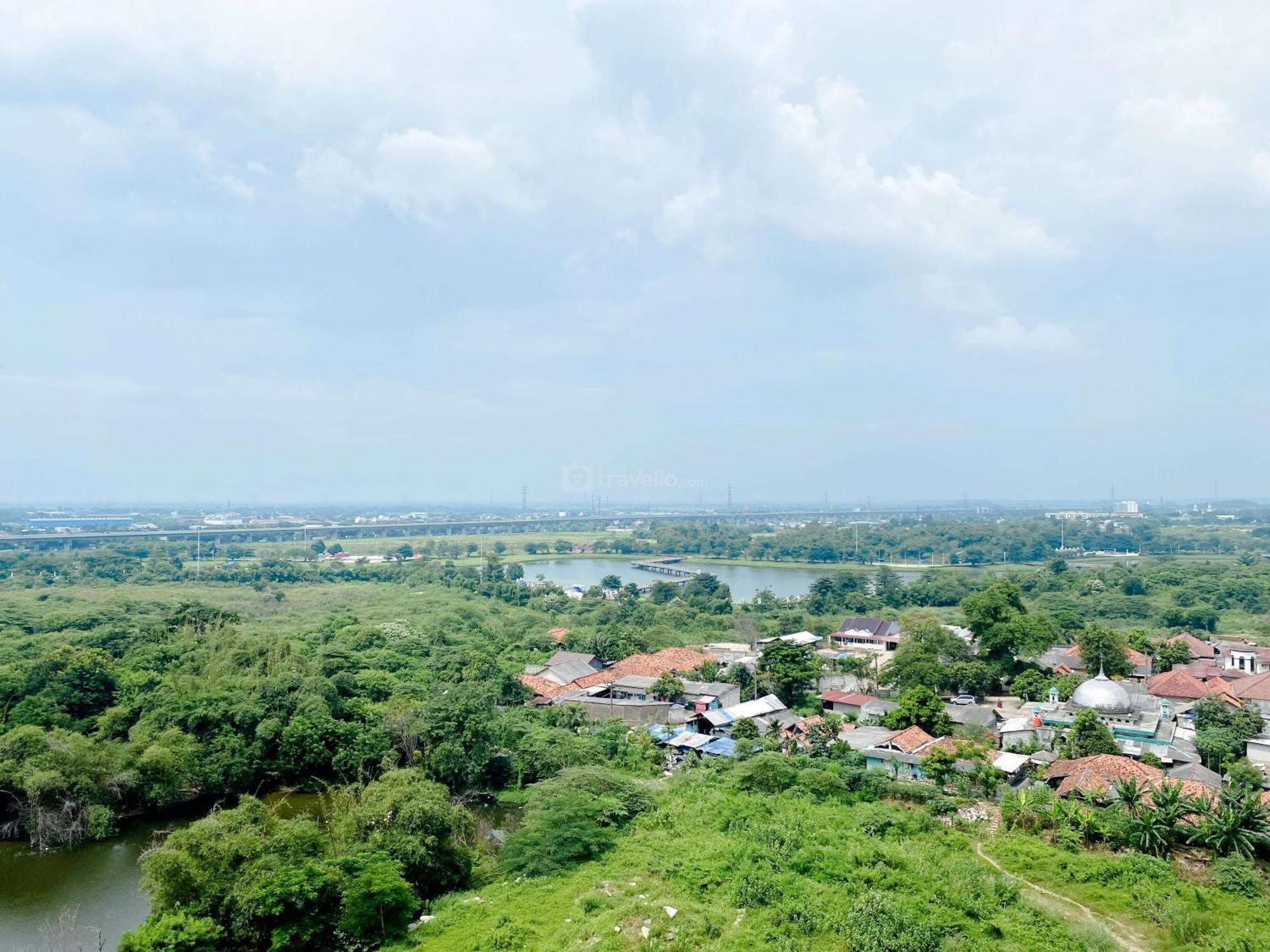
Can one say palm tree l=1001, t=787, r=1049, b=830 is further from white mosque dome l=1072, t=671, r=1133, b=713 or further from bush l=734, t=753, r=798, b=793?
white mosque dome l=1072, t=671, r=1133, b=713

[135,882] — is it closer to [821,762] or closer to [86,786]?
[86,786]

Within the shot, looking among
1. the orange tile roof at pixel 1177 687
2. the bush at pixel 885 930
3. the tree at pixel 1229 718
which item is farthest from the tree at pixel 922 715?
the bush at pixel 885 930

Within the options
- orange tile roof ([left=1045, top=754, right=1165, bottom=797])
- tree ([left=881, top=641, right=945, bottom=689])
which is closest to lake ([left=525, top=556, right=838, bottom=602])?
tree ([left=881, top=641, right=945, bottom=689])

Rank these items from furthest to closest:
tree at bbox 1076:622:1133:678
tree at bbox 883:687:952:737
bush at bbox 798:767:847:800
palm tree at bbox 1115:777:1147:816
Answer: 1. tree at bbox 1076:622:1133:678
2. tree at bbox 883:687:952:737
3. bush at bbox 798:767:847:800
4. palm tree at bbox 1115:777:1147:816

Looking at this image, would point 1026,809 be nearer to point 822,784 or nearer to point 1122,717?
point 822,784

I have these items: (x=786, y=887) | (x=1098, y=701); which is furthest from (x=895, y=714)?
(x=786, y=887)

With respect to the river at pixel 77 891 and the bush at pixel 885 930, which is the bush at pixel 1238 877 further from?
the river at pixel 77 891

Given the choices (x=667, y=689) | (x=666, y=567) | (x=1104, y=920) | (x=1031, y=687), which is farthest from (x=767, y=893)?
(x=666, y=567)
